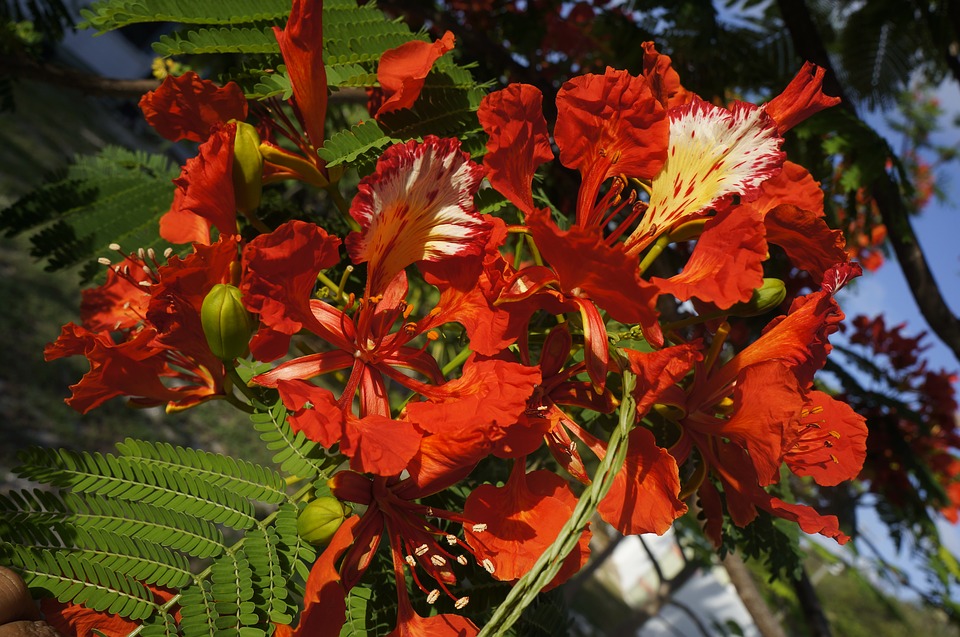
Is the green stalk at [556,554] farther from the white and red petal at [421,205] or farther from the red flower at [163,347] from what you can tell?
the red flower at [163,347]

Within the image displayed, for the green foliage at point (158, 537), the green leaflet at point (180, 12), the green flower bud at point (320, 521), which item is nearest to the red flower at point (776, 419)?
the green flower bud at point (320, 521)

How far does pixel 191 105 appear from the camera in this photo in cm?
111

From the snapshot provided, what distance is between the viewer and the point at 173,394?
1.11 metres

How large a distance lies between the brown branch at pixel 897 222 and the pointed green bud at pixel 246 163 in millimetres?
1602

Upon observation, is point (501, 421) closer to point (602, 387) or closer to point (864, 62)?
point (602, 387)

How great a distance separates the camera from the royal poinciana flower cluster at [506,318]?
85cm

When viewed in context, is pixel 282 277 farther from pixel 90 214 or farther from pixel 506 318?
pixel 90 214

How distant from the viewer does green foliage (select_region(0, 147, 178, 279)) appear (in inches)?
61.5

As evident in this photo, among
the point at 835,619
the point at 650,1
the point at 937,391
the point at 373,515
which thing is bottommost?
the point at 835,619

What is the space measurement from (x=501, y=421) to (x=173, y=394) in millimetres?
577

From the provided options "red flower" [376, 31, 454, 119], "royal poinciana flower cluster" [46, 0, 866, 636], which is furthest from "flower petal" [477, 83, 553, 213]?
"red flower" [376, 31, 454, 119]

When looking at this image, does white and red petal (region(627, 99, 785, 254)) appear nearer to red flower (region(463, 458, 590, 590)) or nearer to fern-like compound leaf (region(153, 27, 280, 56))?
red flower (region(463, 458, 590, 590))

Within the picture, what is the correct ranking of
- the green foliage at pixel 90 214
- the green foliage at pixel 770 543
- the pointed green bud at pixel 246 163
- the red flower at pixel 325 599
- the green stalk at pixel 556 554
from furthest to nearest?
1. the green foliage at pixel 90 214
2. the green foliage at pixel 770 543
3. the pointed green bud at pixel 246 163
4. the red flower at pixel 325 599
5. the green stalk at pixel 556 554

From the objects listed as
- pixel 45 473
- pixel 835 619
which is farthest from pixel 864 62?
pixel 835 619
